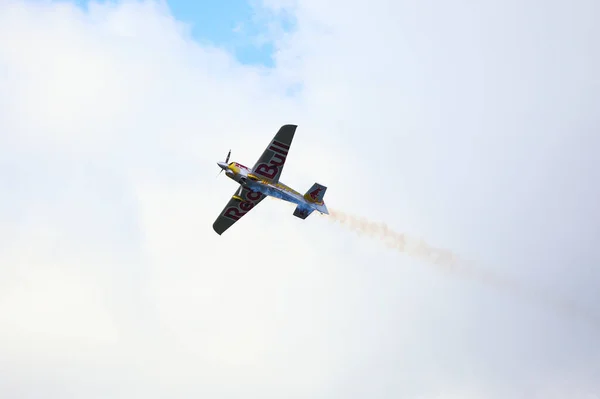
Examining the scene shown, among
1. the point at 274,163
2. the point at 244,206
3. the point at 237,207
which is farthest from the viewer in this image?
the point at 237,207

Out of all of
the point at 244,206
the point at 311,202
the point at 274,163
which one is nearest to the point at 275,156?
the point at 274,163

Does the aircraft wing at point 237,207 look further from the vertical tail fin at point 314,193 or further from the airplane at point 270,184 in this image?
the vertical tail fin at point 314,193

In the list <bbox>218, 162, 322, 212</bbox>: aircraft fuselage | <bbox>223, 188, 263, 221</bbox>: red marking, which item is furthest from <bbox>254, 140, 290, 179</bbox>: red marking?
<bbox>223, 188, 263, 221</bbox>: red marking

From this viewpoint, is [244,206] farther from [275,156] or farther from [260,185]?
[275,156]

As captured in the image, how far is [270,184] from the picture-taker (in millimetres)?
77375

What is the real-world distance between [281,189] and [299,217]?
312 cm

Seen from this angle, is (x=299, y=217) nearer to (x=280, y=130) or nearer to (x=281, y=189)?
(x=281, y=189)

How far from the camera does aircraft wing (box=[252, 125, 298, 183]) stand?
247 ft

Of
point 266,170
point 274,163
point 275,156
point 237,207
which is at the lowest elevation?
point 237,207

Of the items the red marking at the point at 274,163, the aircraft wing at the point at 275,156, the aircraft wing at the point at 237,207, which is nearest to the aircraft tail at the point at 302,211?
the aircraft wing at the point at 237,207

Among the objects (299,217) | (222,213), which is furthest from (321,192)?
(222,213)

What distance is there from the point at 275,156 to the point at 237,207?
8.15 meters

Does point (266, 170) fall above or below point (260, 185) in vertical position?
above

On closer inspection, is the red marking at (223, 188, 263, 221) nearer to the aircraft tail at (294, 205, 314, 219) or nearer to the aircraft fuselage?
the aircraft fuselage
